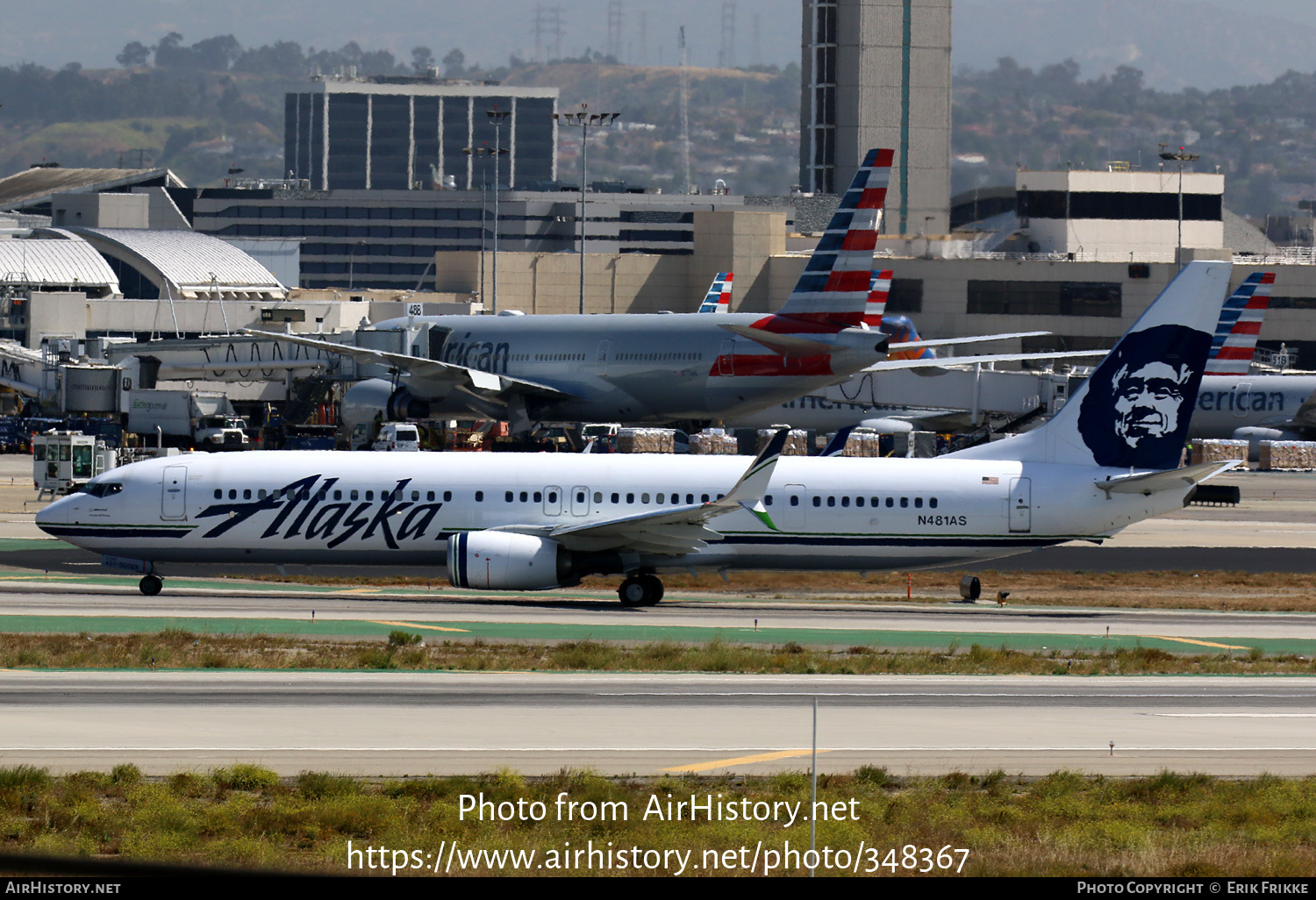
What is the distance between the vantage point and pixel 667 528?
3959cm

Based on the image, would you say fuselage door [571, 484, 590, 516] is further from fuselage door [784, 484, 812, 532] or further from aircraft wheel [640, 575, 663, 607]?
fuselage door [784, 484, 812, 532]

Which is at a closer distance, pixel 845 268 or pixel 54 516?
pixel 54 516

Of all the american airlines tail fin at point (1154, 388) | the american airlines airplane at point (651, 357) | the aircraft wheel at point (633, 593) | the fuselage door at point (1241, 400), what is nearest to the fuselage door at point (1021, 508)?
the american airlines tail fin at point (1154, 388)

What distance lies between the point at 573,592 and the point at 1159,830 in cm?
2801

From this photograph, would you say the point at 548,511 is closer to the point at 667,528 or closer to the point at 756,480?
the point at 667,528

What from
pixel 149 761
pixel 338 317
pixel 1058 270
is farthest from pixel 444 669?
pixel 1058 270

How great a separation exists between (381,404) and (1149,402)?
144 ft

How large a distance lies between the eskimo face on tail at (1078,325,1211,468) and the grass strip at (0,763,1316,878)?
839 inches

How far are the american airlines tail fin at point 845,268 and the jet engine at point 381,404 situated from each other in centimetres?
1871

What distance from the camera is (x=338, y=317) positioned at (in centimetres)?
11500

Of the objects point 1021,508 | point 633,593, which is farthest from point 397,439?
point 1021,508

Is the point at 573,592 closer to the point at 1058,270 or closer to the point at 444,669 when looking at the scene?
the point at 444,669

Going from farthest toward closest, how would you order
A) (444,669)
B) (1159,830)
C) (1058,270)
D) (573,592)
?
(1058,270), (573,592), (444,669), (1159,830)

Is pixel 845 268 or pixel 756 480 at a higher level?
pixel 845 268
